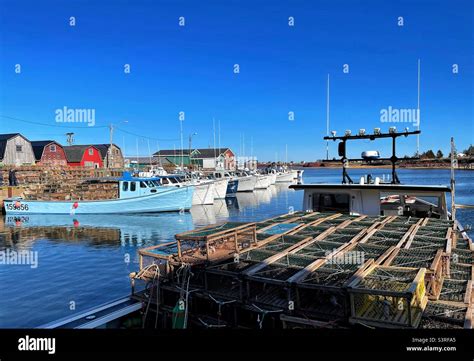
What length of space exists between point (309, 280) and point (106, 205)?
35.2 m

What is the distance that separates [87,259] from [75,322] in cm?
1372

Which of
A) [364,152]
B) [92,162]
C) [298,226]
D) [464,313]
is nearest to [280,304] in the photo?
[464,313]

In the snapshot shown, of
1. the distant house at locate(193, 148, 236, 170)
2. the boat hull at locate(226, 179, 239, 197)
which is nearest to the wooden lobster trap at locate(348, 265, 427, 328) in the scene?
the boat hull at locate(226, 179, 239, 197)

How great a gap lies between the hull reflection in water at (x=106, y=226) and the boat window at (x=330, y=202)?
39.2 feet

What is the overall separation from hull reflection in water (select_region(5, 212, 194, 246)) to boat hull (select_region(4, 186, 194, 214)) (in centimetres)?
103

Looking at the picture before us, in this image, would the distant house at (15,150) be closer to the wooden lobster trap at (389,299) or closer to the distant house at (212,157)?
the distant house at (212,157)

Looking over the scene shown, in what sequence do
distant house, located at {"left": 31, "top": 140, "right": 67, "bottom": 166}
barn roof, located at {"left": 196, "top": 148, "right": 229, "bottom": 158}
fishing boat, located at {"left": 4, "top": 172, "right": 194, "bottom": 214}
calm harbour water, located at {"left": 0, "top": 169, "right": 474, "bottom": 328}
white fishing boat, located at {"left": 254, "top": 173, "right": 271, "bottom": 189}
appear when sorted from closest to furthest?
calm harbour water, located at {"left": 0, "top": 169, "right": 474, "bottom": 328} < fishing boat, located at {"left": 4, "top": 172, "right": 194, "bottom": 214} < distant house, located at {"left": 31, "top": 140, "right": 67, "bottom": 166} < white fishing boat, located at {"left": 254, "top": 173, "right": 271, "bottom": 189} < barn roof, located at {"left": 196, "top": 148, "right": 229, "bottom": 158}

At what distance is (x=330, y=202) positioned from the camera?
17.5m

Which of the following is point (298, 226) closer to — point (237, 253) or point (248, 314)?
point (237, 253)

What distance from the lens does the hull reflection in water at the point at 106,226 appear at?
26.5m

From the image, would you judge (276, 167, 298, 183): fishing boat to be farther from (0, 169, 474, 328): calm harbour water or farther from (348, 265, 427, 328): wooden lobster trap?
(348, 265, 427, 328): wooden lobster trap

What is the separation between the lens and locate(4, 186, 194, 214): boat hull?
126 ft

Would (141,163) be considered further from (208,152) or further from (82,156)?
(82,156)

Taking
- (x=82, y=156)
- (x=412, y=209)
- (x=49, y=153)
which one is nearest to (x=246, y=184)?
(x=82, y=156)
